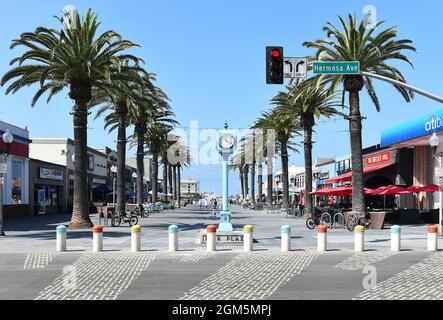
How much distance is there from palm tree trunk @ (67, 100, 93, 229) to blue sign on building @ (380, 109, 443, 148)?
813 inches

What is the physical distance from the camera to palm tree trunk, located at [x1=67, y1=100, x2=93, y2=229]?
29.2 metres

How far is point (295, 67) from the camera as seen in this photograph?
2058cm

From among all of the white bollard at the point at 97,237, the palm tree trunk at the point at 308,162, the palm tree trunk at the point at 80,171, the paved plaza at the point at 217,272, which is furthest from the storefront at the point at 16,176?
the white bollard at the point at 97,237

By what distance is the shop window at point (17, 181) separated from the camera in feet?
142

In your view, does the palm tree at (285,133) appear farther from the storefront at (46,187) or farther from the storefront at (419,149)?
the storefront at (46,187)

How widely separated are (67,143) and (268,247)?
1797 inches

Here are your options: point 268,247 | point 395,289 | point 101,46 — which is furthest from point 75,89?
point 395,289

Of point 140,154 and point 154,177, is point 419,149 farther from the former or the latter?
point 154,177

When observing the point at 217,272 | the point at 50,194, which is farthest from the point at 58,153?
the point at 217,272

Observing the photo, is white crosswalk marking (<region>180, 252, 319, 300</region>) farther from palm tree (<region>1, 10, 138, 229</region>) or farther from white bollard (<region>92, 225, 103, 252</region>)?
palm tree (<region>1, 10, 138, 229</region>)

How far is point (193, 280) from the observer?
11.9m

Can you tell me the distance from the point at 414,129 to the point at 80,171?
22073 mm
